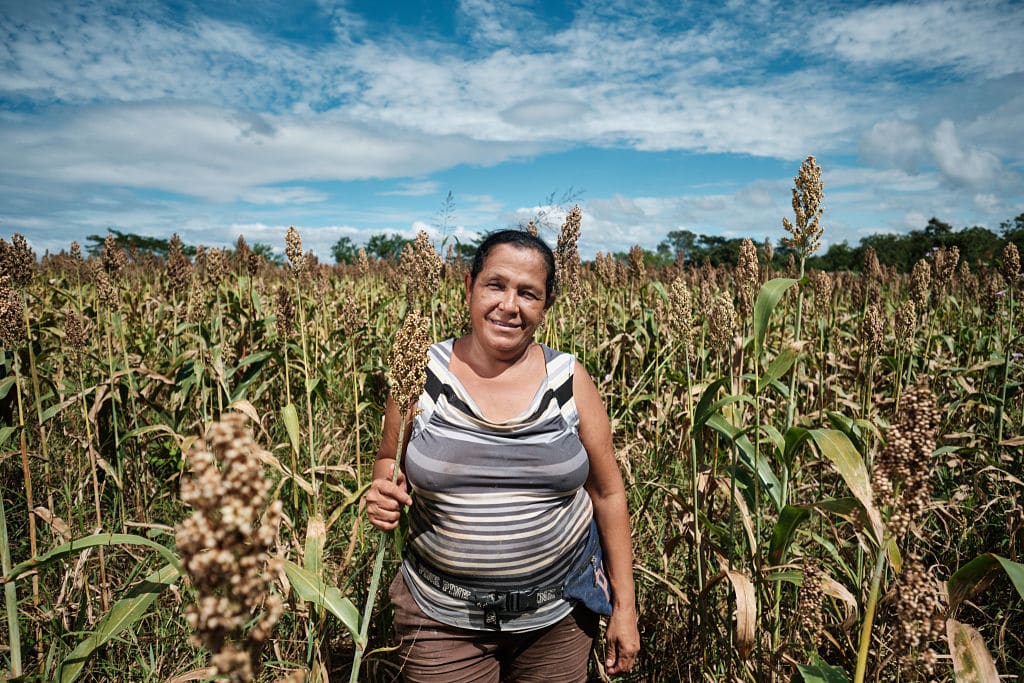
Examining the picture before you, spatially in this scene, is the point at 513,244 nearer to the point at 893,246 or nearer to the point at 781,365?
the point at 781,365

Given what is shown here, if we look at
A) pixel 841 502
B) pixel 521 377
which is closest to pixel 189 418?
pixel 521 377

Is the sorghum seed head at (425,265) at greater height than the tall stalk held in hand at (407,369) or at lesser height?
greater

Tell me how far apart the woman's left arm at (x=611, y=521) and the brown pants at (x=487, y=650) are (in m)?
0.11

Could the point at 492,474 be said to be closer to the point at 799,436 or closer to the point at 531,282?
the point at 531,282

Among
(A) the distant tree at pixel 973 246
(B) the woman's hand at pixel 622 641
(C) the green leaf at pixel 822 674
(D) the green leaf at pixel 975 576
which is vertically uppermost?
(A) the distant tree at pixel 973 246

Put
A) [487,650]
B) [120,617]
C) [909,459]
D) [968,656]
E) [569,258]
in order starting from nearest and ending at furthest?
[909,459], [968,656], [120,617], [487,650], [569,258]

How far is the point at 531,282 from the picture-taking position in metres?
2.14

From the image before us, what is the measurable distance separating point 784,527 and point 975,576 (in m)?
0.57

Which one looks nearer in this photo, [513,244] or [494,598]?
[494,598]

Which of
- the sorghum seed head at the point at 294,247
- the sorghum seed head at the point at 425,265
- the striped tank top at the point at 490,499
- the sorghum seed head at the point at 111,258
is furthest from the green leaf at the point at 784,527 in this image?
the sorghum seed head at the point at 111,258

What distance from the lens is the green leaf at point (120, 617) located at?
163cm

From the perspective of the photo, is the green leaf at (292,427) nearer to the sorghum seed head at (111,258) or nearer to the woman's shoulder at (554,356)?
the woman's shoulder at (554,356)

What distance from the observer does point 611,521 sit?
2.30 m

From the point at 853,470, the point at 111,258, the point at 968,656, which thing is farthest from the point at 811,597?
the point at 111,258
